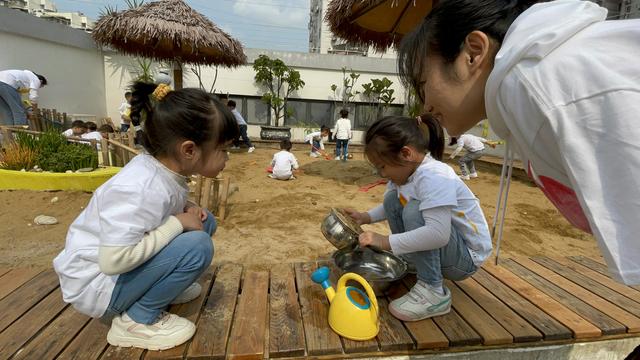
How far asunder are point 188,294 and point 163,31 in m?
5.65

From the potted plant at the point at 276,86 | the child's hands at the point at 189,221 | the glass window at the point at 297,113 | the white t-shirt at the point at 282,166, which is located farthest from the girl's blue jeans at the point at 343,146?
the child's hands at the point at 189,221

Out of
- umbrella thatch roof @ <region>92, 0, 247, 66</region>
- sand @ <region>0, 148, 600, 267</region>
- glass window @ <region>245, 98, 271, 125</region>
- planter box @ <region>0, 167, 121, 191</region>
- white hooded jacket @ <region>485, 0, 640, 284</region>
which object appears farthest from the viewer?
glass window @ <region>245, 98, 271, 125</region>

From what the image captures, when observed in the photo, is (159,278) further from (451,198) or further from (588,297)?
(588,297)

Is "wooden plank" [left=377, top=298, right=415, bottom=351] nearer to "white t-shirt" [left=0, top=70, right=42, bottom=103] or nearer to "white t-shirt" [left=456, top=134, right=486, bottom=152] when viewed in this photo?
"white t-shirt" [left=456, top=134, right=486, bottom=152]

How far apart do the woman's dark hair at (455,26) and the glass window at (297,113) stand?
11902 mm

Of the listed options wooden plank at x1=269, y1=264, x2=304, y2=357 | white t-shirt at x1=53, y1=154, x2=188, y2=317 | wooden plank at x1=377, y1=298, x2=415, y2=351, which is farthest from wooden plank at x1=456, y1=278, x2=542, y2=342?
white t-shirt at x1=53, y1=154, x2=188, y2=317

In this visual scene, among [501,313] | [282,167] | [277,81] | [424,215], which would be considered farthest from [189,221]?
[277,81]

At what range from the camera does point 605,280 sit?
2330 mm

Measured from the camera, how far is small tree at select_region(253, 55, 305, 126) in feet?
38.4

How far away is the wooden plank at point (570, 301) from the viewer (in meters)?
1.75

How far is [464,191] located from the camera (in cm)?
172

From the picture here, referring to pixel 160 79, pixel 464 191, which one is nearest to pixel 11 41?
pixel 160 79

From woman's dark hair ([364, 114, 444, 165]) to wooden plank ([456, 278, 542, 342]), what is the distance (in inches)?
35.2

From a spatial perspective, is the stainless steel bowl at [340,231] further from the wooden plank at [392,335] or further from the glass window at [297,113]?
the glass window at [297,113]
